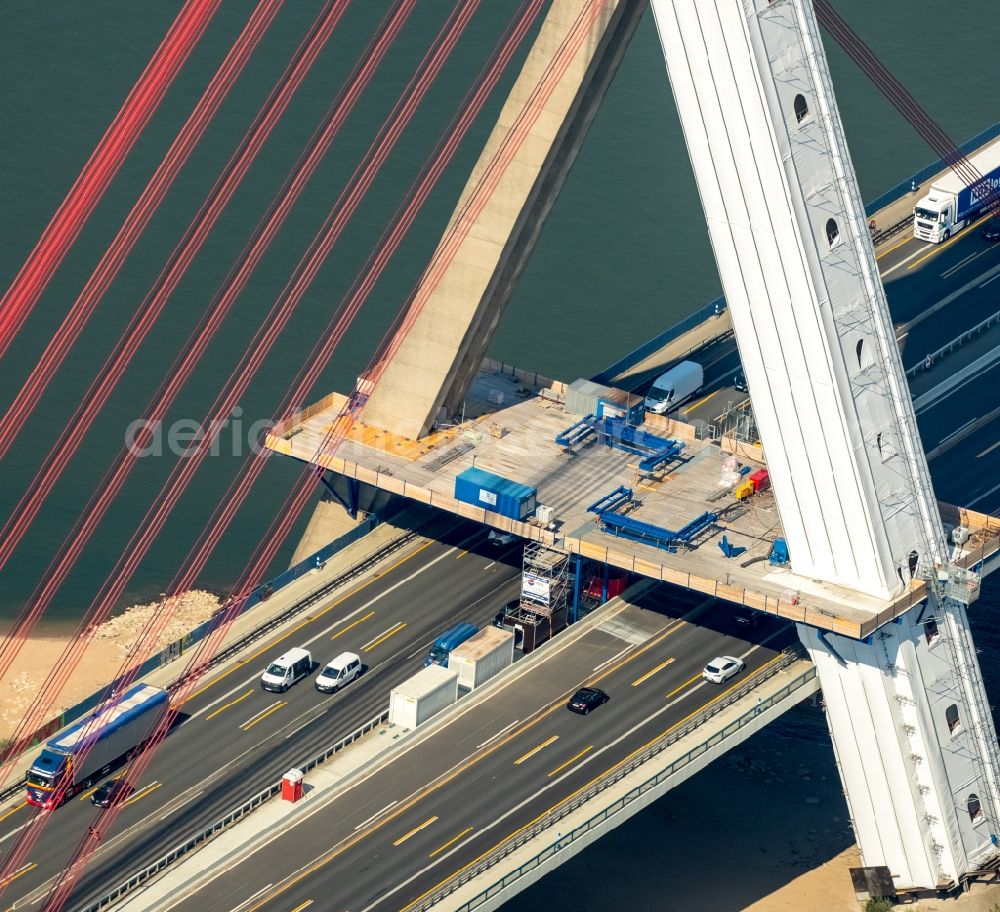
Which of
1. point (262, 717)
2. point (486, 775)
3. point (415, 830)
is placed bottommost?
point (415, 830)

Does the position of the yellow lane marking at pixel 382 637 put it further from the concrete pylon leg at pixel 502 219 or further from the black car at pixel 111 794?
the black car at pixel 111 794

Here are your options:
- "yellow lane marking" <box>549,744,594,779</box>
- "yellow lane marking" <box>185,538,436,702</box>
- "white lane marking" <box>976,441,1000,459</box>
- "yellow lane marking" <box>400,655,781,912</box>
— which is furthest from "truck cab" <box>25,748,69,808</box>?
"white lane marking" <box>976,441,1000,459</box>

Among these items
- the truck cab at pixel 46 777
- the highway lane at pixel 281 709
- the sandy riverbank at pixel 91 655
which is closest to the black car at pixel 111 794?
the highway lane at pixel 281 709

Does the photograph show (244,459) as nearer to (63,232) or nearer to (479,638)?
(479,638)

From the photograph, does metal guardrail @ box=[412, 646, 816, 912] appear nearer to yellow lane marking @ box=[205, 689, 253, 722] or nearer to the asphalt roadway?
yellow lane marking @ box=[205, 689, 253, 722]

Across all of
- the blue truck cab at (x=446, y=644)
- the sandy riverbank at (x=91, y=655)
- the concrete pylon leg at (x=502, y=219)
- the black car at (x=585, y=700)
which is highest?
the concrete pylon leg at (x=502, y=219)

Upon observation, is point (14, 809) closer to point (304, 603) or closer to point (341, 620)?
point (304, 603)

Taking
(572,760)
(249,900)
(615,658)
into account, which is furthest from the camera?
(615,658)

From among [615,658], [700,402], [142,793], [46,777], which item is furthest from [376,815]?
[700,402]
